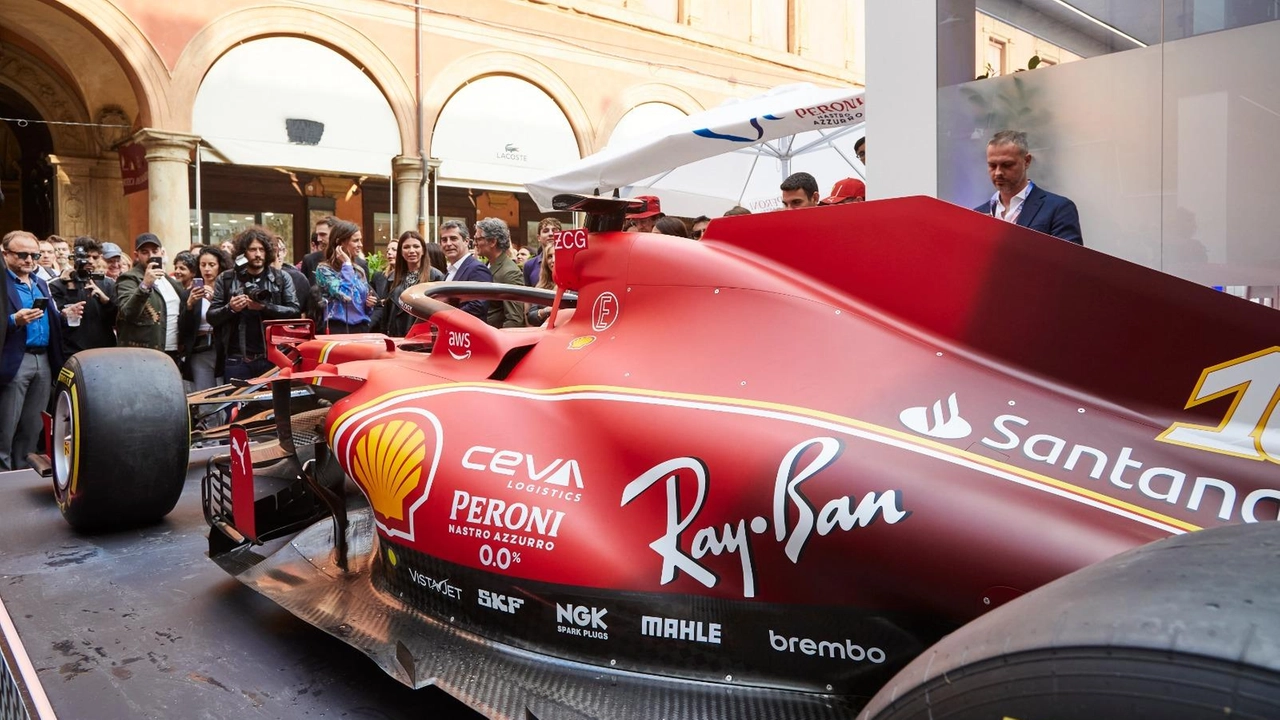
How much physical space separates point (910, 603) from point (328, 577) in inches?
73.8

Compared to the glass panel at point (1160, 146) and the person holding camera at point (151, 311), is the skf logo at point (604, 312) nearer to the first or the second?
the glass panel at point (1160, 146)

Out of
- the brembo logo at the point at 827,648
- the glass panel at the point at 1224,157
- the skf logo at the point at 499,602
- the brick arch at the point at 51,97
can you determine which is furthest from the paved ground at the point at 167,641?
the brick arch at the point at 51,97

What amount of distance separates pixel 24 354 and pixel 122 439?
10.2 ft

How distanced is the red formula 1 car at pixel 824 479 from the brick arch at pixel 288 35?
12592 millimetres

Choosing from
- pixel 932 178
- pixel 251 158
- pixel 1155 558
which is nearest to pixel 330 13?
pixel 251 158

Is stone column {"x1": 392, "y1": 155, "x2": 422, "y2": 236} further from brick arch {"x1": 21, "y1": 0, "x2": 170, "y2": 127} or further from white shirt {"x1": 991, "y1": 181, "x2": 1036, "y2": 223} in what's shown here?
white shirt {"x1": 991, "y1": 181, "x2": 1036, "y2": 223}

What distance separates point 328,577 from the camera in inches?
107

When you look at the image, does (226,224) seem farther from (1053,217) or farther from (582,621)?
(582,621)

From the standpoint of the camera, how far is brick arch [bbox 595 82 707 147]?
695 inches

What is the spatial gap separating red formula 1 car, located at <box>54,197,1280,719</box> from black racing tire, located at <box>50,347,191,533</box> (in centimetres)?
146

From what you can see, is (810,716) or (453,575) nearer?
(810,716)

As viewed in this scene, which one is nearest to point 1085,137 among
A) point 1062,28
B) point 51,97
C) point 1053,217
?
point 1062,28

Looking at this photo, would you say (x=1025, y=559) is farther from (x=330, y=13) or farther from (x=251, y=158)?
(x=330, y=13)

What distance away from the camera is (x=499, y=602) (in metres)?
2.04
